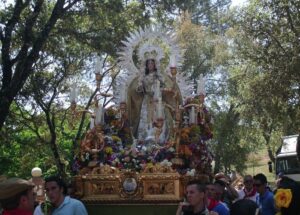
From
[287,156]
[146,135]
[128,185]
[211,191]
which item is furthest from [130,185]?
[287,156]

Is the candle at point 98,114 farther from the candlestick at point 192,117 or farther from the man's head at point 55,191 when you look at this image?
the man's head at point 55,191

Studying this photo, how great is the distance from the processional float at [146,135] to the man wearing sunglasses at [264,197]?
10.0ft

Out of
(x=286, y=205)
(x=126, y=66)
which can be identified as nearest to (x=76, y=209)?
(x=286, y=205)

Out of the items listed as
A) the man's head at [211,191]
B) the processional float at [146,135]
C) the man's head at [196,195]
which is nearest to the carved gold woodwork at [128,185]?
the processional float at [146,135]

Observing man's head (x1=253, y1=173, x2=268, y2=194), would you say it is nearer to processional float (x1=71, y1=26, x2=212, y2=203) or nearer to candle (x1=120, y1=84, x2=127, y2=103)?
processional float (x1=71, y1=26, x2=212, y2=203)

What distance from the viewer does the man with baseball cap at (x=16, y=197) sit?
3.99 m

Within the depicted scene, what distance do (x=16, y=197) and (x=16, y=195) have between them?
0.7 inches

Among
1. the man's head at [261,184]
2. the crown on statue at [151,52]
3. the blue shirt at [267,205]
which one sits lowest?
the blue shirt at [267,205]

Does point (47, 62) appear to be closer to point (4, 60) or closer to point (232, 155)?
point (4, 60)

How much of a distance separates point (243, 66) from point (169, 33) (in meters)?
8.07

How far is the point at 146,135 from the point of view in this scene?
1191 cm

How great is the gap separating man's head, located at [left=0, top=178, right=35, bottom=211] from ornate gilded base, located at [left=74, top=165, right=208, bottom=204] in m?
6.20

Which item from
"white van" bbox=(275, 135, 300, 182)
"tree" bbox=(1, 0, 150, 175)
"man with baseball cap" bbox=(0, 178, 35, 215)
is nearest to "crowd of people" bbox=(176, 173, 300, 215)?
"man with baseball cap" bbox=(0, 178, 35, 215)

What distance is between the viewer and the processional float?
10.3 metres
